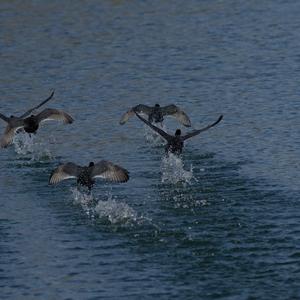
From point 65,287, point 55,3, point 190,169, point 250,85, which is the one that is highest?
point 55,3

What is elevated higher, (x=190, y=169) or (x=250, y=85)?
(x=250, y=85)

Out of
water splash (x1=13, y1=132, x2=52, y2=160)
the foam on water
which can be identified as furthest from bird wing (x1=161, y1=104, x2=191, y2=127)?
the foam on water

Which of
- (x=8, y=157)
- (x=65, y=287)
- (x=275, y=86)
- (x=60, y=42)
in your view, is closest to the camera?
(x=65, y=287)

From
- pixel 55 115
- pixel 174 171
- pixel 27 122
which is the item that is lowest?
pixel 174 171

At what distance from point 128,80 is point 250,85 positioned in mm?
4858

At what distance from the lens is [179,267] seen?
86.0 ft

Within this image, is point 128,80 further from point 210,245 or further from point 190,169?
point 210,245

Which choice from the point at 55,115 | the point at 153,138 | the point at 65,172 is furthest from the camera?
the point at 153,138

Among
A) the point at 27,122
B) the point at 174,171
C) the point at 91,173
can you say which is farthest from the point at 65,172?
the point at 27,122

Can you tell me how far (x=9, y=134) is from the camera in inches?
1451

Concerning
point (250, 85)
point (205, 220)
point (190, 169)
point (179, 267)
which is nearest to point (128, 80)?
point (250, 85)

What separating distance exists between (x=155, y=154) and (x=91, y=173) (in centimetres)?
545

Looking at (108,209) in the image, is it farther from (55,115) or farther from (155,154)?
(55,115)

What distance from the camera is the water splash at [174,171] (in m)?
33.3
